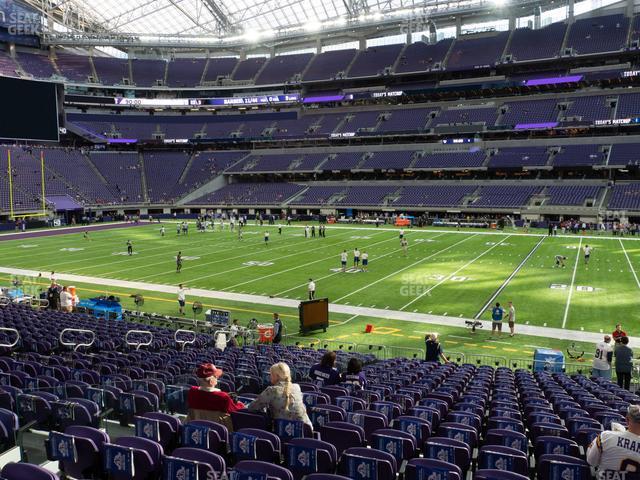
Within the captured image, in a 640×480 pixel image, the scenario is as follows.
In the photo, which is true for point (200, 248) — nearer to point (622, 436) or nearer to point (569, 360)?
point (569, 360)

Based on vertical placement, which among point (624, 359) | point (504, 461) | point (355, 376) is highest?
point (504, 461)

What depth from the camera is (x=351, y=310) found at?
23.7 m

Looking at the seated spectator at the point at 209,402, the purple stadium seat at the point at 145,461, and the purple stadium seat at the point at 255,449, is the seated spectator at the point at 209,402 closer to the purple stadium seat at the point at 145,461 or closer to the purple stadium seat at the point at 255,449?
the purple stadium seat at the point at 255,449

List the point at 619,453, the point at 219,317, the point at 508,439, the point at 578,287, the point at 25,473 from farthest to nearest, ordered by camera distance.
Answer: the point at 578,287
the point at 219,317
the point at 508,439
the point at 619,453
the point at 25,473

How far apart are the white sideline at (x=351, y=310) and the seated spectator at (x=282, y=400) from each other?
14879mm

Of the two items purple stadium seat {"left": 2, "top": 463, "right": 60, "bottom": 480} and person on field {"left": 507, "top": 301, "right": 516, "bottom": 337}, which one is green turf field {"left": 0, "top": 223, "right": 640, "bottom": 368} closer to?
person on field {"left": 507, "top": 301, "right": 516, "bottom": 337}

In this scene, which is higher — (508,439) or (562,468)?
(562,468)

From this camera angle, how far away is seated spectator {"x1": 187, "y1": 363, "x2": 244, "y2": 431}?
6.46 m

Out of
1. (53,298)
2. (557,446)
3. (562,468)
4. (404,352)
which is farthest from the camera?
(53,298)

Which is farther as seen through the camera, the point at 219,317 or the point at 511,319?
the point at 219,317

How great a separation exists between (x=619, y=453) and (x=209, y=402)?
4.26 m

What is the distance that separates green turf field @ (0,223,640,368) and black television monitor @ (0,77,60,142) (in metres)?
8.10

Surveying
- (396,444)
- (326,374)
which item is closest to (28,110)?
(326,374)

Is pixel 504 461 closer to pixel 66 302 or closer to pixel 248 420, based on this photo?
pixel 248 420
